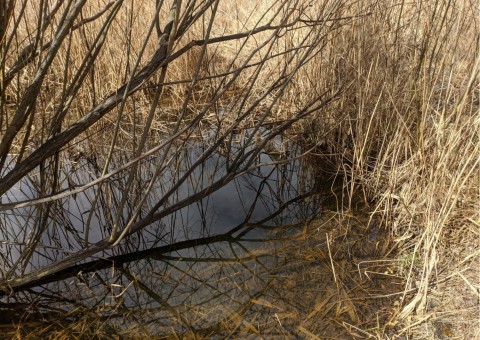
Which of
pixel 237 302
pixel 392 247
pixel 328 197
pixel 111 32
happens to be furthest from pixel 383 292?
pixel 111 32

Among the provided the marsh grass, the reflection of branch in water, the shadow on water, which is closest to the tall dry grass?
the marsh grass

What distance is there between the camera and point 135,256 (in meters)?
2.05

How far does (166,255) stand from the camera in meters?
2.05

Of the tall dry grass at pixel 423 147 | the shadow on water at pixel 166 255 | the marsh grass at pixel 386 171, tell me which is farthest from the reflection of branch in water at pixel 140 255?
the tall dry grass at pixel 423 147

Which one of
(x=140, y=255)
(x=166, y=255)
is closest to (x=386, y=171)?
(x=166, y=255)

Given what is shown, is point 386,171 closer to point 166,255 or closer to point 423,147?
point 423,147

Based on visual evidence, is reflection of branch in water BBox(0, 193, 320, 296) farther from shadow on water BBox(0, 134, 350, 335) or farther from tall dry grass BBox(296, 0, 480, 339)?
tall dry grass BBox(296, 0, 480, 339)

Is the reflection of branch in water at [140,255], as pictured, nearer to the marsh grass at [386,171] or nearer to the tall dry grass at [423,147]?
the marsh grass at [386,171]

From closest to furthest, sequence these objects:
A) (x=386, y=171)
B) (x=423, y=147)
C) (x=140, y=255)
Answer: (x=423, y=147), (x=140, y=255), (x=386, y=171)

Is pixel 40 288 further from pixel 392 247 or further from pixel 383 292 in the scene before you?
pixel 392 247

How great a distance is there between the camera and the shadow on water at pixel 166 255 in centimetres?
171

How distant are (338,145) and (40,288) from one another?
1.57 meters

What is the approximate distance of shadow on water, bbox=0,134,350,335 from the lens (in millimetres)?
1715

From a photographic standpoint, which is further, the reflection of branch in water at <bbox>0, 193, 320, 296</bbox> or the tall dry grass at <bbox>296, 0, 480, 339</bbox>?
the reflection of branch in water at <bbox>0, 193, 320, 296</bbox>
